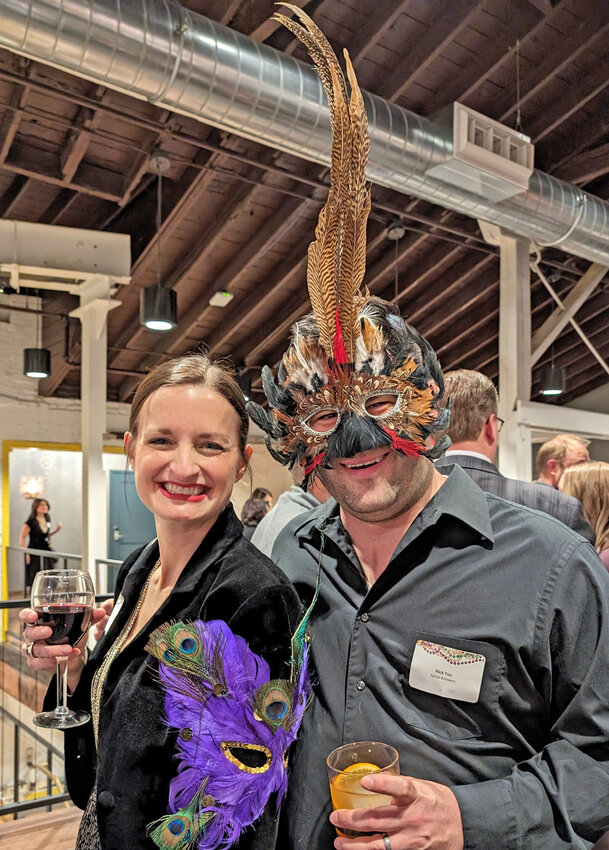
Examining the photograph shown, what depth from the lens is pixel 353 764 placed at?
1.03 metres

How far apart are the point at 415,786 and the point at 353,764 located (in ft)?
0.31

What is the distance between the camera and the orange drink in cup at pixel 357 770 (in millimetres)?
943

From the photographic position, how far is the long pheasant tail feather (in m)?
1.12

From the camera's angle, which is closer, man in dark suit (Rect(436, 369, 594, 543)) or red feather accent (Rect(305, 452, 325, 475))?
red feather accent (Rect(305, 452, 325, 475))

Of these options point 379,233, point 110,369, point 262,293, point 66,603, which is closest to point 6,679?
point 110,369

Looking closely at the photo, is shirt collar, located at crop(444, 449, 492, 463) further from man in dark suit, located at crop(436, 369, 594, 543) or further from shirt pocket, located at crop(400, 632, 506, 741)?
shirt pocket, located at crop(400, 632, 506, 741)

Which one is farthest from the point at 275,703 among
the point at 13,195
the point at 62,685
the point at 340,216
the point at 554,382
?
the point at 554,382

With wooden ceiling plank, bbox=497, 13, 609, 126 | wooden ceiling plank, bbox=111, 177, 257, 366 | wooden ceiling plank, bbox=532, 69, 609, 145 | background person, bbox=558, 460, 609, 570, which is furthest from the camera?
wooden ceiling plank, bbox=111, 177, 257, 366

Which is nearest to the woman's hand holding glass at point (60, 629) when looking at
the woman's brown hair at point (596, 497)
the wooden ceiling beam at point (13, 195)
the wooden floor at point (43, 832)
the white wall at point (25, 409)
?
the wooden floor at point (43, 832)

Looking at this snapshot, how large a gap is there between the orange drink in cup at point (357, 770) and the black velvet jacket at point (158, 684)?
0.16m

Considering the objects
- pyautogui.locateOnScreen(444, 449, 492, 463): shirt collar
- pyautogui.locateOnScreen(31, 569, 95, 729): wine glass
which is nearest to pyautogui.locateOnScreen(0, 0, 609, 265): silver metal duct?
pyautogui.locateOnScreen(444, 449, 492, 463): shirt collar

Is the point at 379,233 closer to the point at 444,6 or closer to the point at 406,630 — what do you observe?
the point at 444,6

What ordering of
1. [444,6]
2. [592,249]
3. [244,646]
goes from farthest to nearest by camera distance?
[592,249], [444,6], [244,646]

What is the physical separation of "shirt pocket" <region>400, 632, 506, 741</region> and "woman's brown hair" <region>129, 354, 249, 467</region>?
542 millimetres
